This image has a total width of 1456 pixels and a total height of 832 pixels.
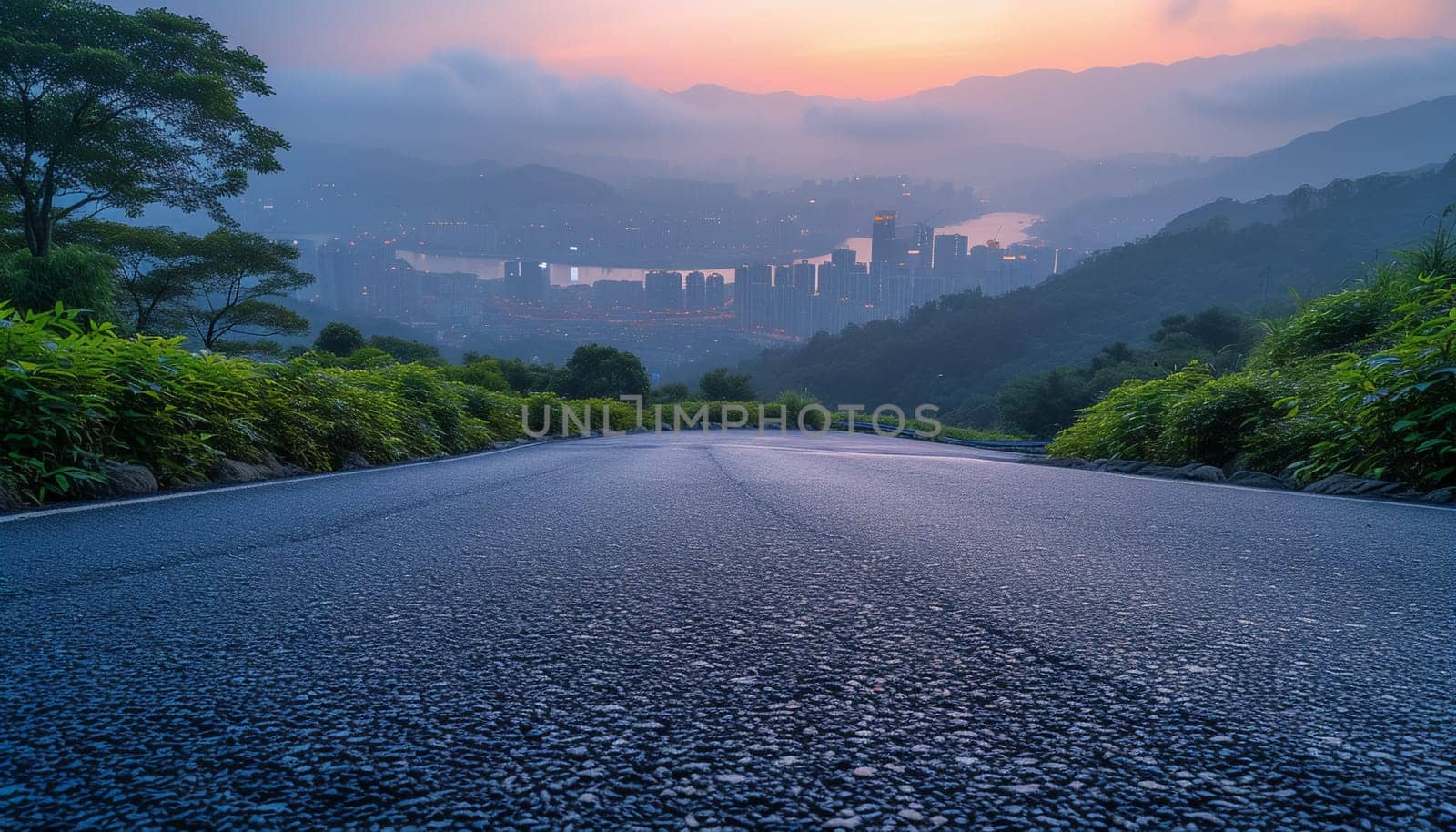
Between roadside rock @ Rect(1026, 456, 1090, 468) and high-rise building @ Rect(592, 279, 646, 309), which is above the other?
high-rise building @ Rect(592, 279, 646, 309)

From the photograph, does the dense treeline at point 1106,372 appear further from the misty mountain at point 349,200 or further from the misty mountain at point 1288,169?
the misty mountain at point 349,200

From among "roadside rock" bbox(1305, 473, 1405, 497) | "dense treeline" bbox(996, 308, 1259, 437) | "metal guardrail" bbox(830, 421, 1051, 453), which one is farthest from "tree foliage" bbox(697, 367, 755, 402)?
"roadside rock" bbox(1305, 473, 1405, 497)

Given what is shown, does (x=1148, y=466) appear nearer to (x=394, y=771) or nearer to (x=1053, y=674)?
(x=1053, y=674)

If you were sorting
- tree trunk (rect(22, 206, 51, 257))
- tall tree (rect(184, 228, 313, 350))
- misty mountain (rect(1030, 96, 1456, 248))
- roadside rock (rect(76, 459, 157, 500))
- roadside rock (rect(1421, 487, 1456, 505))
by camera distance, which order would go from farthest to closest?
misty mountain (rect(1030, 96, 1456, 248)), tall tree (rect(184, 228, 313, 350)), tree trunk (rect(22, 206, 51, 257)), roadside rock (rect(1421, 487, 1456, 505)), roadside rock (rect(76, 459, 157, 500))

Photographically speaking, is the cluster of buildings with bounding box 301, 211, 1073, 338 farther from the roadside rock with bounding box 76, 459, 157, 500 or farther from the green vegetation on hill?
the roadside rock with bounding box 76, 459, 157, 500

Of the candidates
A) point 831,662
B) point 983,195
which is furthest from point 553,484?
point 983,195
